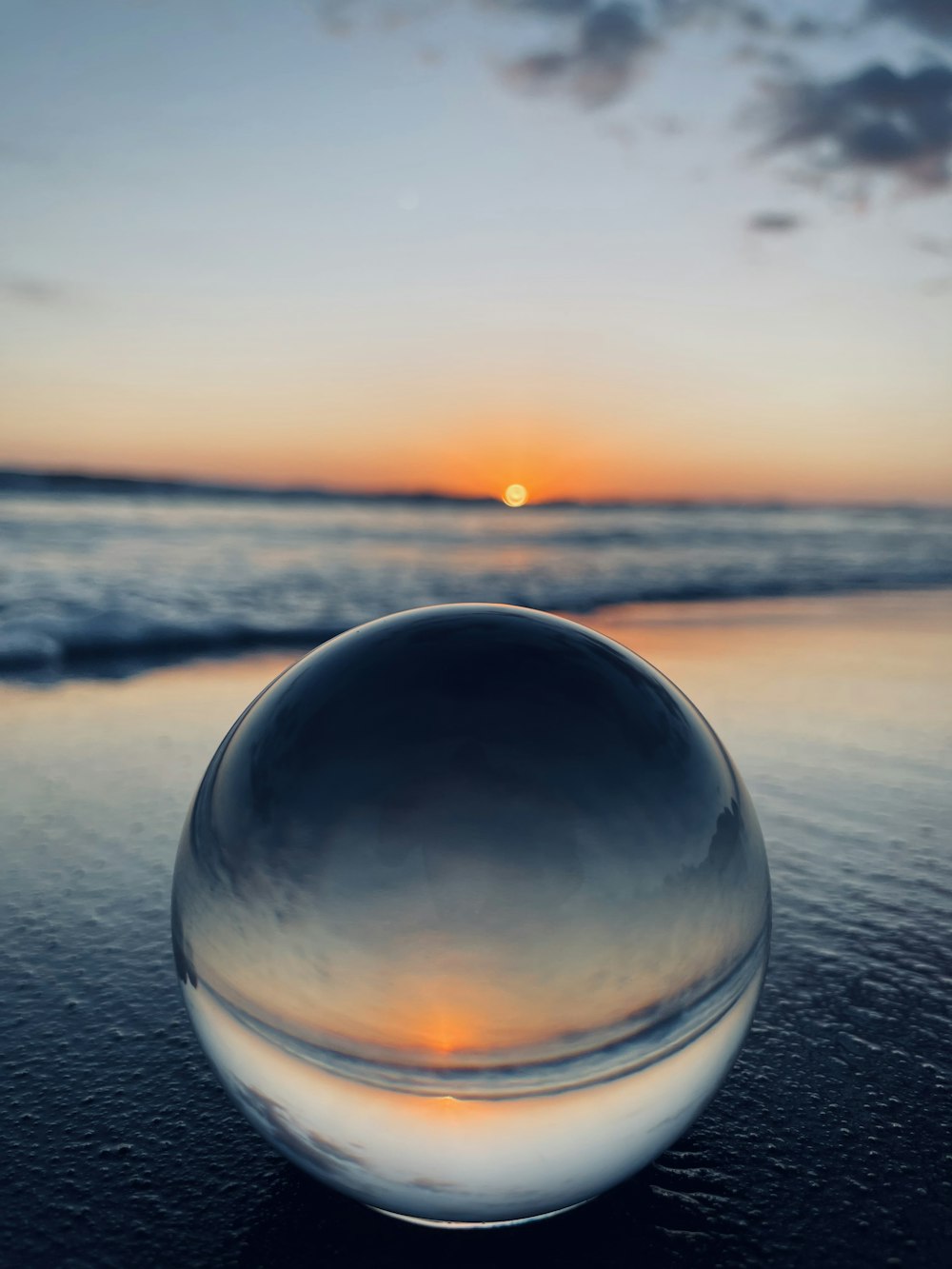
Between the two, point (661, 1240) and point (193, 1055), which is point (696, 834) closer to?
point (661, 1240)

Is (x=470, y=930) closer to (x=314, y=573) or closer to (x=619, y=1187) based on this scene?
(x=619, y=1187)

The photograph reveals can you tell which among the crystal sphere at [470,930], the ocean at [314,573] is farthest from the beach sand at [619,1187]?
the ocean at [314,573]

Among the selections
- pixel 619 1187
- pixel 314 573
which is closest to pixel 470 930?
pixel 619 1187

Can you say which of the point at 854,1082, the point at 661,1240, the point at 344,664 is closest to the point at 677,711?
the point at 344,664

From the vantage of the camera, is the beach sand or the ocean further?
the ocean

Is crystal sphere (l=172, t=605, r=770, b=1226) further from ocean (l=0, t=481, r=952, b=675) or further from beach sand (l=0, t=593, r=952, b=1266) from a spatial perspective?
ocean (l=0, t=481, r=952, b=675)

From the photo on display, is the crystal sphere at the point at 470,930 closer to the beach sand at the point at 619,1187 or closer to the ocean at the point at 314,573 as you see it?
the beach sand at the point at 619,1187

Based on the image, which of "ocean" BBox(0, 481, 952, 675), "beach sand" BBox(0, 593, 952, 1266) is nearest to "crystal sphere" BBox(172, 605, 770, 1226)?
"beach sand" BBox(0, 593, 952, 1266)
